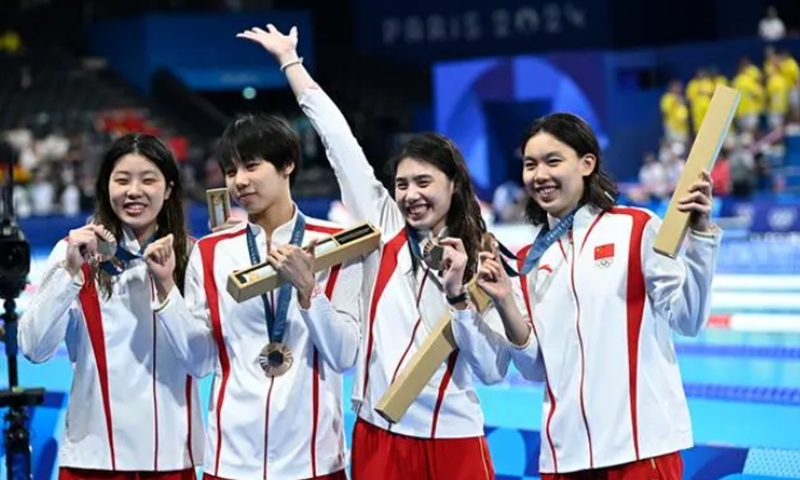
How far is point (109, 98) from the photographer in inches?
1009

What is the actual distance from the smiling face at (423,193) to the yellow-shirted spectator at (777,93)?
17061 millimetres

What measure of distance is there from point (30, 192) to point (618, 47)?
11.9 meters

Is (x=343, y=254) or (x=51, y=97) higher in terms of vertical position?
(x=51, y=97)

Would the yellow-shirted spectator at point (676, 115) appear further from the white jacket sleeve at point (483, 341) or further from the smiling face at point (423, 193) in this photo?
the white jacket sleeve at point (483, 341)

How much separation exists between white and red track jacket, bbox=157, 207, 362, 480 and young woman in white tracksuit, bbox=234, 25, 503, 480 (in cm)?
10

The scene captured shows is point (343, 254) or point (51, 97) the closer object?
point (343, 254)

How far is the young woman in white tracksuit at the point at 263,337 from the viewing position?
12.1ft

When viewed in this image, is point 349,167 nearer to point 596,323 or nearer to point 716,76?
point 596,323

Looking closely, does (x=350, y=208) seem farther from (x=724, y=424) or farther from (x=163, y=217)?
(x=724, y=424)

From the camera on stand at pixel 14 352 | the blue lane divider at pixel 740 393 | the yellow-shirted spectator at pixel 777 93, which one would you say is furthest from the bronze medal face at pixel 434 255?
the yellow-shirted spectator at pixel 777 93

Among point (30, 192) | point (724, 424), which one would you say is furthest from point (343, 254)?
point (30, 192)

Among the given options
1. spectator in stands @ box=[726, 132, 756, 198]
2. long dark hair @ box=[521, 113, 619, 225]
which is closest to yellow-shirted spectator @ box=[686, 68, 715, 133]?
spectator in stands @ box=[726, 132, 756, 198]

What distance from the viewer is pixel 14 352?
14.5ft

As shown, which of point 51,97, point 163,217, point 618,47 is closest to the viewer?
point 163,217
